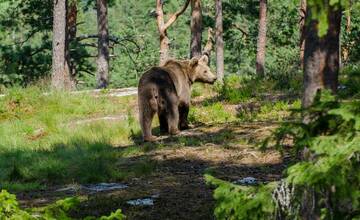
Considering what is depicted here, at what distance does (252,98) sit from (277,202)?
1251 centimetres

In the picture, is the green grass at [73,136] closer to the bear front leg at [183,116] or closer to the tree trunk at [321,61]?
the bear front leg at [183,116]

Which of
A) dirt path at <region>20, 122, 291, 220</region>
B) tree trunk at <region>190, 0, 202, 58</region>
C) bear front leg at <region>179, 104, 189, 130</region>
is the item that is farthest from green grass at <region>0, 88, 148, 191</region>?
tree trunk at <region>190, 0, 202, 58</region>

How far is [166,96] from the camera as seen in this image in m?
11.9

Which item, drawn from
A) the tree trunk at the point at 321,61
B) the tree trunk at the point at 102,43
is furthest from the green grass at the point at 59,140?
the tree trunk at the point at 102,43

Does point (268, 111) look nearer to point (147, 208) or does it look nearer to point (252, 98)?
point (252, 98)

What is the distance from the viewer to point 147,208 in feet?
21.8

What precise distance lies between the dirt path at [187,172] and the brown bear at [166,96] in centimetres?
45

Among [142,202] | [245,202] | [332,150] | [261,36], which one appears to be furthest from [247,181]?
[261,36]

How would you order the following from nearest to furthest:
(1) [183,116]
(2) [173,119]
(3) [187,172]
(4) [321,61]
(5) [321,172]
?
(5) [321,172] < (4) [321,61] < (3) [187,172] < (2) [173,119] < (1) [183,116]

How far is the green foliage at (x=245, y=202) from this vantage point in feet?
10.4

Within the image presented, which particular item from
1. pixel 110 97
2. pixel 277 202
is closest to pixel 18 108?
pixel 110 97

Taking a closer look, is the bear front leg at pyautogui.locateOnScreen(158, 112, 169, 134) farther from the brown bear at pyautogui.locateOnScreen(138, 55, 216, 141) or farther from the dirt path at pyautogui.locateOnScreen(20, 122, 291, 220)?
the dirt path at pyautogui.locateOnScreen(20, 122, 291, 220)

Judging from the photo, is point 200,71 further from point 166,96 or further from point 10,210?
point 10,210

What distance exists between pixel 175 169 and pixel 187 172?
28 centimetres
